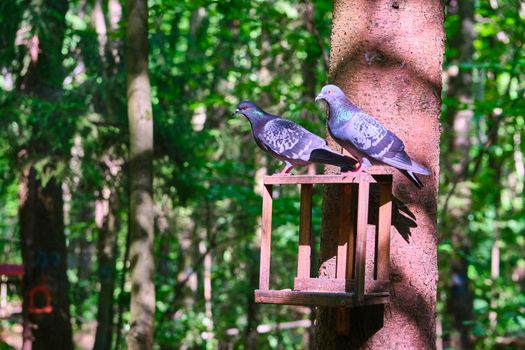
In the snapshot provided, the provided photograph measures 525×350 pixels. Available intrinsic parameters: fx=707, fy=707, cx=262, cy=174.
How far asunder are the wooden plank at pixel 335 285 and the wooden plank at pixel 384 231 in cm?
4

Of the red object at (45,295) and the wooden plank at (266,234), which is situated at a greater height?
the wooden plank at (266,234)

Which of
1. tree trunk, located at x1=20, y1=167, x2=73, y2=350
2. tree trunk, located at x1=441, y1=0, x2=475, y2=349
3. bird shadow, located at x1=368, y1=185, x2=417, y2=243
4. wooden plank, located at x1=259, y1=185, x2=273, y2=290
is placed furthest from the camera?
tree trunk, located at x1=441, y1=0, x2=475, y2=349

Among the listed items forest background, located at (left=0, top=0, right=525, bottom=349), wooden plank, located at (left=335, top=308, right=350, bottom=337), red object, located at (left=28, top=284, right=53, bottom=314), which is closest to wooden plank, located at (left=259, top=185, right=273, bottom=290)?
wooden plank, located at (left=335, top=308, right=350, bottom=337)

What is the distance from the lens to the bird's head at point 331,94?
8.61 feet

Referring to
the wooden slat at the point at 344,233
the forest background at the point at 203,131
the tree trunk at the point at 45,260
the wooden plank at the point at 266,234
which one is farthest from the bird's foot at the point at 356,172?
the tree trunk at the point at 45,260

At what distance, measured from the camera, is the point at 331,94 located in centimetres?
263

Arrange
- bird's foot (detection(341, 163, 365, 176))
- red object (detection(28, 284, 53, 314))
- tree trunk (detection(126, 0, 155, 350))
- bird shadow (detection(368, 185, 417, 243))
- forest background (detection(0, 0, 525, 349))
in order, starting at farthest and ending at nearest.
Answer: red object (detection(28, 284, 53, 314)), forest background (detection(0, 0, 525, 349)), tree trunk (detection(126, 0, 155, 350)), bird shadow (detection(368, 185, 417, 243)), bird's foot (detection(341, 163, 365, 176))

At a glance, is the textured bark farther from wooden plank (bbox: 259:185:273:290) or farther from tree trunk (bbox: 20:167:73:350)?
tree trunk (bbox: 20:167:73:350)

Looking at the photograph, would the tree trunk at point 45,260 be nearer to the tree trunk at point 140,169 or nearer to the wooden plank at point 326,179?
the tree trunk at point 140,169

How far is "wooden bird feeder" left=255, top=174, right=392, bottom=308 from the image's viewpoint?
2506 mm

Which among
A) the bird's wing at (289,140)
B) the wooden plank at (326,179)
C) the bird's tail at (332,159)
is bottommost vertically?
the wooden plank at (326,179)

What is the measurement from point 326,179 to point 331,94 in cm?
32

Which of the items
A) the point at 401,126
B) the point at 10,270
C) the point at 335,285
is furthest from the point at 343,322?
the point at 10,270

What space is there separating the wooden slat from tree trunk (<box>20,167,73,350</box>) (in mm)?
6353
